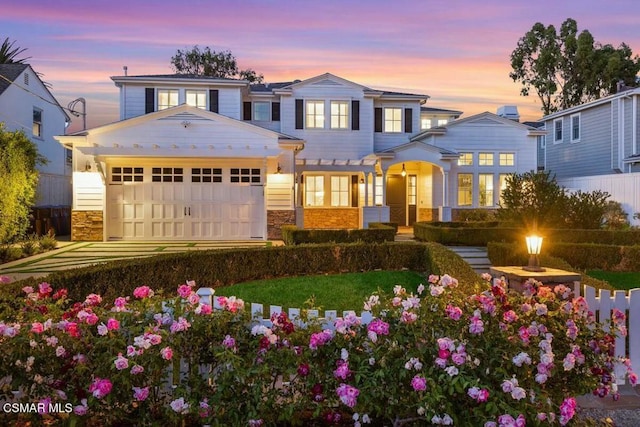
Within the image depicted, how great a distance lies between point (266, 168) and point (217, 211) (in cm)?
232

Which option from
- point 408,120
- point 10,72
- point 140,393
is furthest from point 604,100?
point 140,393

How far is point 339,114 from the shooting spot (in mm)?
23266

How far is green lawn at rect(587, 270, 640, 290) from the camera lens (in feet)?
35.7

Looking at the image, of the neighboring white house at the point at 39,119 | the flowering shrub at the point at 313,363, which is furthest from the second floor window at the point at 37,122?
the flowering shrub at the point at 313,363

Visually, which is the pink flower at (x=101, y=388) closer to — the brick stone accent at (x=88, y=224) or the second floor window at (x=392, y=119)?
the brick stone accent at (x=88, y=224)

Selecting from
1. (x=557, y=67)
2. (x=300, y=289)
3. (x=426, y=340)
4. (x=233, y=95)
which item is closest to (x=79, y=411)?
(x=426, y=340)

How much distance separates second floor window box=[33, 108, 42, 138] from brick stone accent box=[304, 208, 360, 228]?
1372 cm

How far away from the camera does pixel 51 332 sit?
3451mm

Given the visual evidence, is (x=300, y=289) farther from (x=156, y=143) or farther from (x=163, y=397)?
(x=156, y=143)

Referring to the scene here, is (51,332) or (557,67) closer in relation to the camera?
(51,332)

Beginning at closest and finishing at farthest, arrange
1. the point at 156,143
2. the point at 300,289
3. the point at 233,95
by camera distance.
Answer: the point at 300,289 < the point at 156,143 < the point at 233,95

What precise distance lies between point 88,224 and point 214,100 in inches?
281

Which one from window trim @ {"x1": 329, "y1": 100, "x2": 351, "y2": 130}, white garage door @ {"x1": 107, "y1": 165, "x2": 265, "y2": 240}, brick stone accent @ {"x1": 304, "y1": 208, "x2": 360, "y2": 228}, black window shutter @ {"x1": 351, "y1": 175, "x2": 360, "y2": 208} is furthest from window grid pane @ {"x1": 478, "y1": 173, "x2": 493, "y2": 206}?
white garage door @ {"x1": 107, "y1": 165, "x2": 265, "y2": 240}

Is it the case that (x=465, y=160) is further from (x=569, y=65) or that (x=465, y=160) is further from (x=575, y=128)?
(x=569, y=65)
